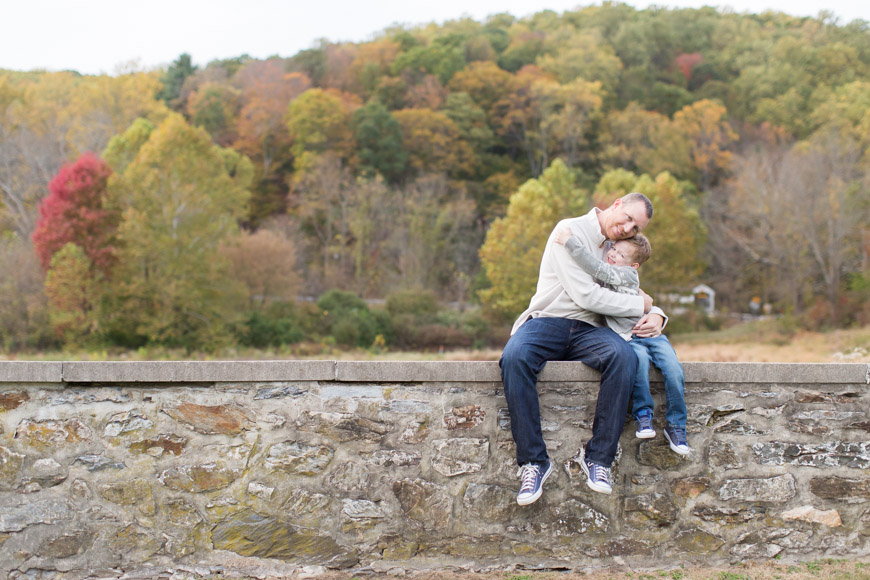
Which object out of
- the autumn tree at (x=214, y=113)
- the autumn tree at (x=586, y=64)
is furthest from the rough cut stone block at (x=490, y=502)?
the autumn tree at (x=586, y=64)

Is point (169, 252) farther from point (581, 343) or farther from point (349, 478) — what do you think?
point (581, 343)

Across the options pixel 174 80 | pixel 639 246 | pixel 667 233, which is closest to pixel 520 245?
pixel 667 233

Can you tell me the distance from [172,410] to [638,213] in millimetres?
2573

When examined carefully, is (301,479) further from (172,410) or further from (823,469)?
(823,469)

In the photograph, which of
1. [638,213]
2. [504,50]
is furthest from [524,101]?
[638,213]

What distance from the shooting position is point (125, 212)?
26766 millimetres

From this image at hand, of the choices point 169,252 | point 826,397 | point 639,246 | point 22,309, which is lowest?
point 22,309

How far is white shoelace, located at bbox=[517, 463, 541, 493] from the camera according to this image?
339 cm

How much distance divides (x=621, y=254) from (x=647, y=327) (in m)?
0.41

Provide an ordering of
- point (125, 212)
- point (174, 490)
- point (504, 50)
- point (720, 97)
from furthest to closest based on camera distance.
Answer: point (504, 50) < point (720, 97) < point (125, 212) < point (174, 490)

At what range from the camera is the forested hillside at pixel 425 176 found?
26.9 meters

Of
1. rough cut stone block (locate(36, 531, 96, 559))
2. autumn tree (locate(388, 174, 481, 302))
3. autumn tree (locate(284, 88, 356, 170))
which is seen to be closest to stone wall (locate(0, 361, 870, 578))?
rough cut stone block (locate(36, 531, 96, 559))

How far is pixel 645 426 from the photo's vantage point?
3.46m

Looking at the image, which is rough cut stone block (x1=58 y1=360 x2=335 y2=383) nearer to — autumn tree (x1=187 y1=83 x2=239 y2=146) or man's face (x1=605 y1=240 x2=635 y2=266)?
man's face (x1=605 y1=240 x2=635 y2=266)
